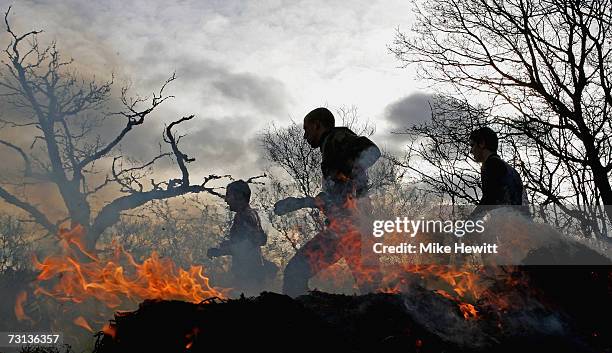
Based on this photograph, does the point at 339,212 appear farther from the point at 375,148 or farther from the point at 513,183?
the point at 513,183

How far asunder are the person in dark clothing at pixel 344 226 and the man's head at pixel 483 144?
1.21 metres

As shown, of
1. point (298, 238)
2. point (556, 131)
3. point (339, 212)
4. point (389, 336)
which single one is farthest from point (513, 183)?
point (298, 238)

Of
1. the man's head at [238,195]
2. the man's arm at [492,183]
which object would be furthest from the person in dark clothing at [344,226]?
the man's head at [238,195]

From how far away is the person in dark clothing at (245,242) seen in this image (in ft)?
28.8

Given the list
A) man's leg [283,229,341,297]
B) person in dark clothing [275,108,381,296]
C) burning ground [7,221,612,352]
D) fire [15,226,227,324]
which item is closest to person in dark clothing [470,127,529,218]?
burning ground [7,221,612,352]

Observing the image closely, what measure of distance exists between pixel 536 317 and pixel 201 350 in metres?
3.05

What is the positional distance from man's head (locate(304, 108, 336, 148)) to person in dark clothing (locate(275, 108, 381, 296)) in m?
0.50

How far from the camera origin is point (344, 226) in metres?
5.56

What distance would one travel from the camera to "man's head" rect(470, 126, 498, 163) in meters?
5.76

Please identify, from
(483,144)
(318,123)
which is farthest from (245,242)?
(483,144)

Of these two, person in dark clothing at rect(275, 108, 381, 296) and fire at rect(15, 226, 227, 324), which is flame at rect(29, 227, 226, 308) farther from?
person in dark clothing at rect(275, 108, 381, 296)

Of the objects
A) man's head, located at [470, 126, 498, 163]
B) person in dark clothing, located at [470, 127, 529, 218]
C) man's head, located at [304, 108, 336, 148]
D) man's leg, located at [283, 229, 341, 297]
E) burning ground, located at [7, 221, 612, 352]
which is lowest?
burning ground, located at [7, 221, 612, 352]

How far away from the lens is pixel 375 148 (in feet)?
18.2

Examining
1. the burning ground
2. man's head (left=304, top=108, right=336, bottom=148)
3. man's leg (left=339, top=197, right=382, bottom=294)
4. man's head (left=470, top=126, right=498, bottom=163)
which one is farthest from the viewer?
man's head (left=304, top=108, right=336, bottom=148)
